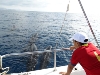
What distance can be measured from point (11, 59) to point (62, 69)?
12.5 meters

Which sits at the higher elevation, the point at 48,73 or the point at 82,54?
the point at 82,54

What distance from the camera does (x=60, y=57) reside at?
19.2m

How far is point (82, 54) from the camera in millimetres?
3648

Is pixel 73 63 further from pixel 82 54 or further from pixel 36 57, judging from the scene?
pixel 36 57

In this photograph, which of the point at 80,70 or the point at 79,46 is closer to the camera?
the point at 79,46

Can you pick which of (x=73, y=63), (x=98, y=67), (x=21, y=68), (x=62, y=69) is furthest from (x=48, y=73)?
(x=21, y=68)

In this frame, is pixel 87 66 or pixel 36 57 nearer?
pixel 87 66

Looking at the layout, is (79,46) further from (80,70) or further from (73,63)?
(80,70)

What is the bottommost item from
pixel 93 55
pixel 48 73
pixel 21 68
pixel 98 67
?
pixel 21 68

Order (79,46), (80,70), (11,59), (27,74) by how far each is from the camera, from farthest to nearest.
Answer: (11,59), (80,70), (27,74), (79,46)

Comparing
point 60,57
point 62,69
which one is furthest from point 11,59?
point 62,69

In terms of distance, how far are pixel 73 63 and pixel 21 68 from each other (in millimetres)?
11970

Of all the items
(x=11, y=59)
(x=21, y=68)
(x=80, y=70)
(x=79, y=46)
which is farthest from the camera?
(x=11, y=59)

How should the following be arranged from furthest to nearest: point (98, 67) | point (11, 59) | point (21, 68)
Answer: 1. point (11, 59)
2. point (21, 68)
3. point (98, 67)
